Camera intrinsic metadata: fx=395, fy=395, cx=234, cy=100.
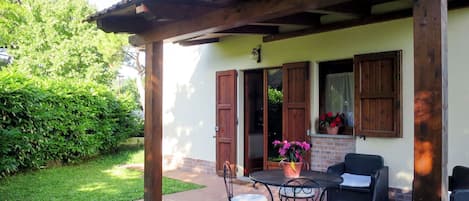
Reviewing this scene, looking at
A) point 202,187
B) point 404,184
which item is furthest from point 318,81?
point 202,187

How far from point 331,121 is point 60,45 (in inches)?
436

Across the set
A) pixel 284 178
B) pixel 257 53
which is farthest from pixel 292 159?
pixel 257 53

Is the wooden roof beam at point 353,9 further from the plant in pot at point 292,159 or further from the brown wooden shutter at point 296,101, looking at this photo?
the plant in pot at point 292,159

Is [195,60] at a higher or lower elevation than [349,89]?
higher

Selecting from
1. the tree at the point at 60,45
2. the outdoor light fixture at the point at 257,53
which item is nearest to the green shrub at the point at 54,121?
the tree at the point at 60,45

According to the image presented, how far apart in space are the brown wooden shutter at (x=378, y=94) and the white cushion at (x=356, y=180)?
63cm

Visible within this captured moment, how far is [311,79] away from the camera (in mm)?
6332

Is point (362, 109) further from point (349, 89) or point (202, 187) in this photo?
point (202, 187)

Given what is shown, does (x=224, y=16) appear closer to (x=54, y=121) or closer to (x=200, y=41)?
(x=200, y=41)

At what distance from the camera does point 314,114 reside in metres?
6.30

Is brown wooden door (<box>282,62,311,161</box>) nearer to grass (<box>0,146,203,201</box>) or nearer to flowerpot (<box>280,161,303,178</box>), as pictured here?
grass (<box>0,146,203,201</box>)

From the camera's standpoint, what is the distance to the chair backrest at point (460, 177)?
429 centimetres

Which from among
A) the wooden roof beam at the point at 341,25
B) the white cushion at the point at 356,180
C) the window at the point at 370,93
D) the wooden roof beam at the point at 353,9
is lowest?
the white cushion at the point at 356,180

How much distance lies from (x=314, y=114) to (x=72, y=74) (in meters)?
10.6
